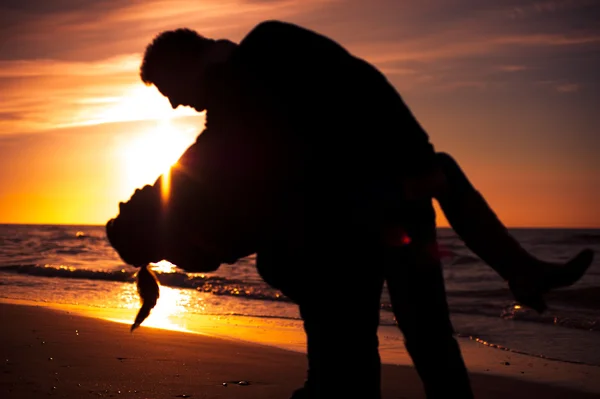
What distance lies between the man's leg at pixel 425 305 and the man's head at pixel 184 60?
31.8 inches

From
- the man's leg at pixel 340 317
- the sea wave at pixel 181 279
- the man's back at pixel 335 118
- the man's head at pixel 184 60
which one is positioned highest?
the man's head at pixel 184 60

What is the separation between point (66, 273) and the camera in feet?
69.8

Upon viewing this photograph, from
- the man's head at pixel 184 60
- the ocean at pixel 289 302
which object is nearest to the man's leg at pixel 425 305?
the man's head at pixel 184 60

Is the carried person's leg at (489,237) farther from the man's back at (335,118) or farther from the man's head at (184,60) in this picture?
the man's head at (184,60)

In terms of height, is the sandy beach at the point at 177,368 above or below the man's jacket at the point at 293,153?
below

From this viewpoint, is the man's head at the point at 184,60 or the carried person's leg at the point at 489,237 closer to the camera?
the carried person's leg at the point at 489,237

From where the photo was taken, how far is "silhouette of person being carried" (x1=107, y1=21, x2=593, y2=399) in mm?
2070

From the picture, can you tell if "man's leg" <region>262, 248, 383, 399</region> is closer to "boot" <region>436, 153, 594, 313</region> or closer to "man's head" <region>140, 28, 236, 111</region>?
"boot" <region>436, 153, 594, 313</region>

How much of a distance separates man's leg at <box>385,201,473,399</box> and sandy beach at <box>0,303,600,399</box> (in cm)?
353

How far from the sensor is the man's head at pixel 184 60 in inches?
86.4

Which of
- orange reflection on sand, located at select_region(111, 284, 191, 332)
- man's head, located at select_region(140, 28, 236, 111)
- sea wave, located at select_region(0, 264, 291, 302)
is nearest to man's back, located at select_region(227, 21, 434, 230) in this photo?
man's head, located at select_region(140, 28, 236, 111)

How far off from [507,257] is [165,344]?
20.9 feet

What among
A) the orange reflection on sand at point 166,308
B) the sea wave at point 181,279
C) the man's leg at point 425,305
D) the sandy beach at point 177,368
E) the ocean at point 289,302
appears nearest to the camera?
the man's leg at point 425,305

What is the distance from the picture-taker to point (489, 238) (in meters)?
2.14
